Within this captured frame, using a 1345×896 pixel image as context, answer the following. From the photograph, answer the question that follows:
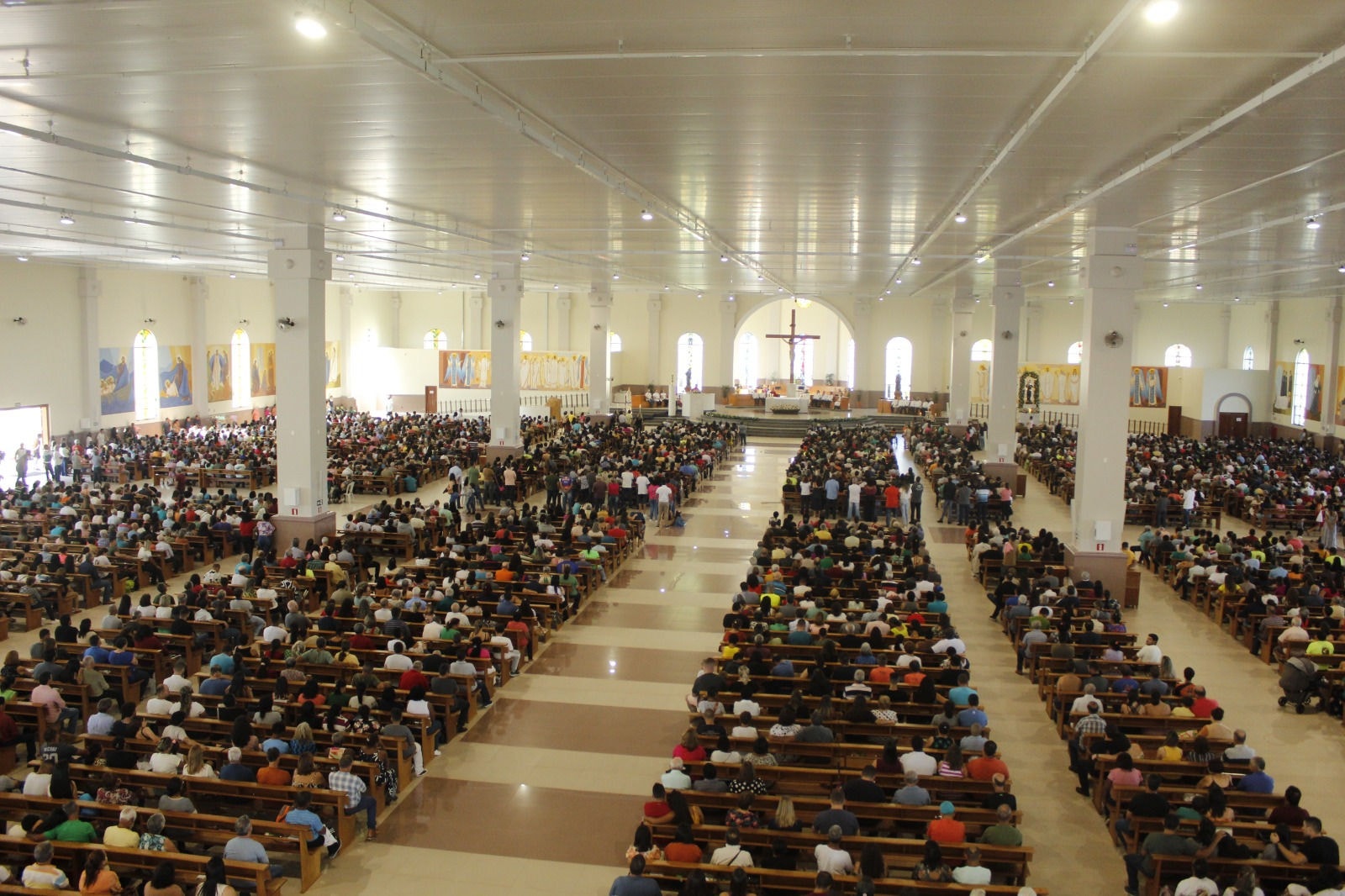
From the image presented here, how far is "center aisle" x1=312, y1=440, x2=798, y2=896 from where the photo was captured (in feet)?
28.6

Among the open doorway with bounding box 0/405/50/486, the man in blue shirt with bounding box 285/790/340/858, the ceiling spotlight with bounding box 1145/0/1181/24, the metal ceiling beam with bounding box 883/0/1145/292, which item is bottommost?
the man in blue shirt with bounding box 285/790/340/858

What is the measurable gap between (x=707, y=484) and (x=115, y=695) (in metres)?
20.1

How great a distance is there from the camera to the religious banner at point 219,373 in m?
40.2

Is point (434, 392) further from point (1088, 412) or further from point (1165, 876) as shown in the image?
point (1165, 876)

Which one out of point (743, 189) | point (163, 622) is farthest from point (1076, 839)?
point (163, 622)

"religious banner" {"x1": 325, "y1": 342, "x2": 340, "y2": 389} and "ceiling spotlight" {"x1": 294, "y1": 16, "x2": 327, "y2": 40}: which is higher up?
"ceiling spotlight" {"x1": 294, "y1": 16, "x2": 327, "y2": 40}

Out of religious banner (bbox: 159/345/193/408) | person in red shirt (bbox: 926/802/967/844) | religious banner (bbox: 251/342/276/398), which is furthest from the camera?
religious banner (bbox: 251/342/276/398)

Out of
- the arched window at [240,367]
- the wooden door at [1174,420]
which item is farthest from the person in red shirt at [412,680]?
the wooden door at [1174,420]

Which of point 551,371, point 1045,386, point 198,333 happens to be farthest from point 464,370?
point 1045,386

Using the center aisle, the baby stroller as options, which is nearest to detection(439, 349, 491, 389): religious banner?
the center aisle

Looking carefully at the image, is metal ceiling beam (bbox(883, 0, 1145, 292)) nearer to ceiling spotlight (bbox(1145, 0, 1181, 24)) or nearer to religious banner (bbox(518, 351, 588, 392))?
ceiling spotlight (bbox(1145, 0, 1181, 24))

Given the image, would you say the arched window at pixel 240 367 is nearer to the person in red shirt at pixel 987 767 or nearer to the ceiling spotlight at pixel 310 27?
the ceiling spotlight at pixel 310 27

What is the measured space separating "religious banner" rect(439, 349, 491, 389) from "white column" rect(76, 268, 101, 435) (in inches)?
676

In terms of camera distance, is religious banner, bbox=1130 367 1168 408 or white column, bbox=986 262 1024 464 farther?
religious banner, bbox=1130 367 1168 408
